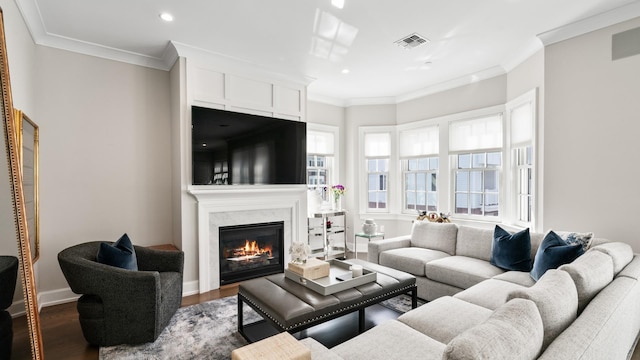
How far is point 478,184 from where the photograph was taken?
187 inches

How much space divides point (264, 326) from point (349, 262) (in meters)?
1.04

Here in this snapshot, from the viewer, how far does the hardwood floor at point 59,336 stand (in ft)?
5.90

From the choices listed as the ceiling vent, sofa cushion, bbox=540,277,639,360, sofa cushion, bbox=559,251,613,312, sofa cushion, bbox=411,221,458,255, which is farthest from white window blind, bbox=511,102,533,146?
sofa cushion, bbox=540,277,639,360

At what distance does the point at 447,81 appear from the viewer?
4.93m

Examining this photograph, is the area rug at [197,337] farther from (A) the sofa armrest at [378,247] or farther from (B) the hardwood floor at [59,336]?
(A) the sofa armrest at [378,247]

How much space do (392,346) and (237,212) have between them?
2837 mm

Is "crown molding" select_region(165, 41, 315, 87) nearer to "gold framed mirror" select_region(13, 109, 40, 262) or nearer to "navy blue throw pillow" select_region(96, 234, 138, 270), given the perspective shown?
"gold framed mirror" select_region(13, 109, 40, 262)

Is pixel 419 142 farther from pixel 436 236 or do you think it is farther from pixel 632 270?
pixel 632 270

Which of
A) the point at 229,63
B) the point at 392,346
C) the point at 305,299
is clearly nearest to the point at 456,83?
the point at 229,63

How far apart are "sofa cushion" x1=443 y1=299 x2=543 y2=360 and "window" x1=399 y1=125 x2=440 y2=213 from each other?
4.32m

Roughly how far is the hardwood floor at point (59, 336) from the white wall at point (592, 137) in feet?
13.8

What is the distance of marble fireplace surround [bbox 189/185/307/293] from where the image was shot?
146 inches

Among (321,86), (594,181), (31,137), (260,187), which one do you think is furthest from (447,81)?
(31,137)

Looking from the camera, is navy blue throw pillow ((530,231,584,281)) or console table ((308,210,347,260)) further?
console table ((308,210,347,260))
